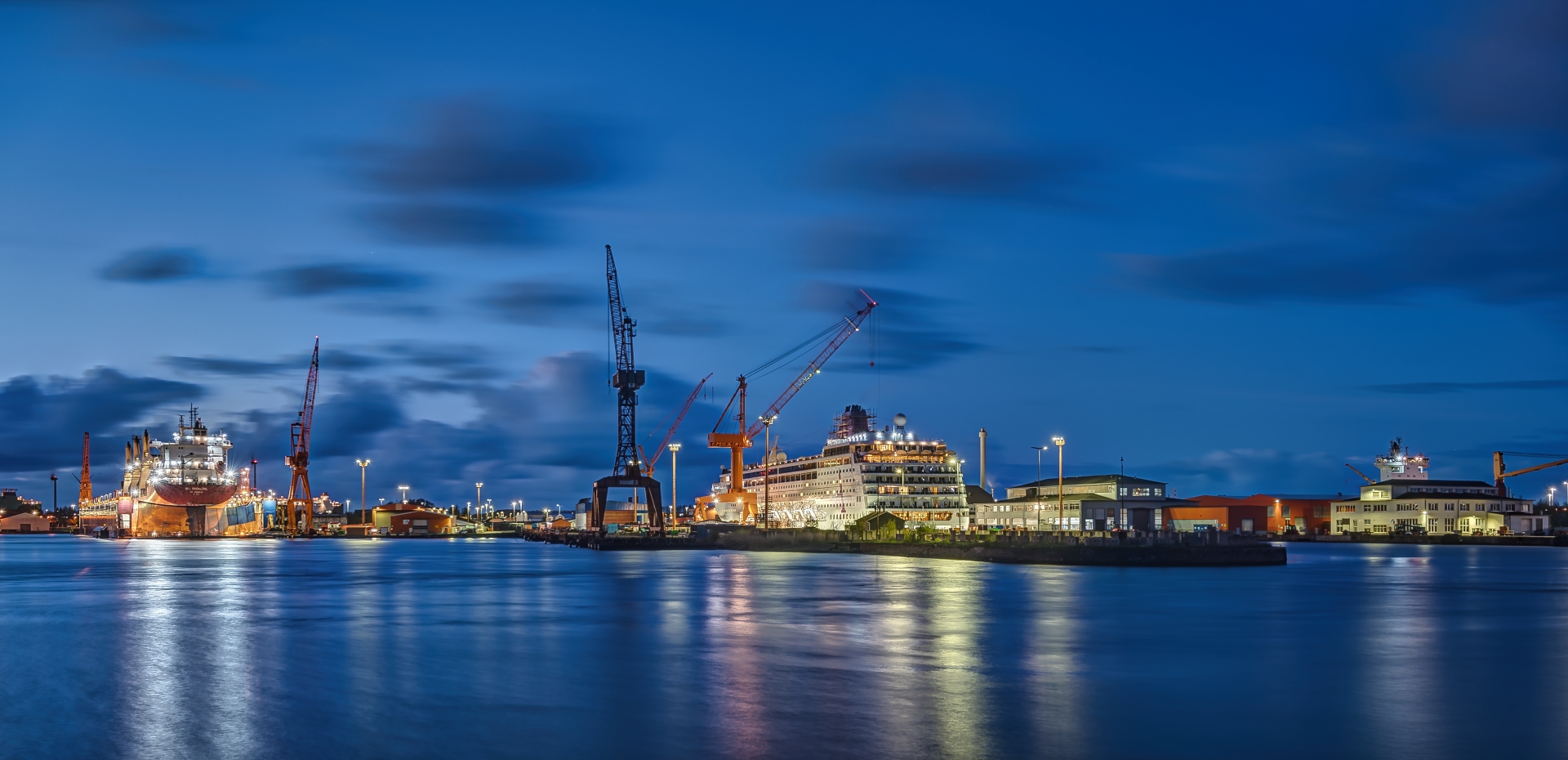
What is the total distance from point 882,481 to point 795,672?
9792cm

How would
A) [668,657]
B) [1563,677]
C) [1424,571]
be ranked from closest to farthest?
1. [1563,677]
2. [668,657]
3. [1424,571]

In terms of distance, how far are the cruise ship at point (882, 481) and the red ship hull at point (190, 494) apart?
295 feet

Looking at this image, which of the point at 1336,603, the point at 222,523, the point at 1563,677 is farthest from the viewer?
the point at 222,523

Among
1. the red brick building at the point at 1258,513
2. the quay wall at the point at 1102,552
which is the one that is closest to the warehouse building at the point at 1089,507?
the red brick building at the point at 1258,513

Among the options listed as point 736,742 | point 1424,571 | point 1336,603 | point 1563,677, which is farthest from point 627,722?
point 1424,571

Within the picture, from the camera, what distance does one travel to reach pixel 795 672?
26391 millimetres

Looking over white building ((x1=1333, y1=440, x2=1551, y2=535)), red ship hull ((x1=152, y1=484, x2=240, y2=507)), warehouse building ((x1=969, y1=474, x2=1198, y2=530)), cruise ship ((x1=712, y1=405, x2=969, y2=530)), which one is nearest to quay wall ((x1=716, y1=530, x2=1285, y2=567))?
cruise ship ((x1=712, y1=405, x2=969, y2=530))

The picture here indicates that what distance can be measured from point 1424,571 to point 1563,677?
53479 millimetres

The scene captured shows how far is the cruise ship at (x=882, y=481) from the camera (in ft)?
405

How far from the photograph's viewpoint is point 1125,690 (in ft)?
77.8

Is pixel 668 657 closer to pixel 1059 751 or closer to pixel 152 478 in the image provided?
pixel 1059 751

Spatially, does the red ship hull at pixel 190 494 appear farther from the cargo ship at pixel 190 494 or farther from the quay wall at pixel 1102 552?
the quay wall at pixel 1102 552

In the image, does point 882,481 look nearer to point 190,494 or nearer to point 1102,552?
point 1102,552

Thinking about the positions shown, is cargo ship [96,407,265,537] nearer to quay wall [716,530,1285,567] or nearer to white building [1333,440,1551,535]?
quay wall [716,530,1285,567]
